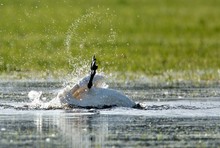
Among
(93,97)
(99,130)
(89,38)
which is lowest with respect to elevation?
(99,130)

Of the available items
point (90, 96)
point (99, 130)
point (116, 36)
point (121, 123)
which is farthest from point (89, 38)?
point (99, 130)

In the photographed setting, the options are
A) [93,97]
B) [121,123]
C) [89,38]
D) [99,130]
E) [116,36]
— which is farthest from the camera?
[116,36]

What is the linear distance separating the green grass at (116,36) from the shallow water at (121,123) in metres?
8.07

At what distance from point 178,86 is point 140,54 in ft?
33.5

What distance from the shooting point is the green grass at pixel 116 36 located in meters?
33.5

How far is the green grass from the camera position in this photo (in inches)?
1320

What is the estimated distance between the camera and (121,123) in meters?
17.5

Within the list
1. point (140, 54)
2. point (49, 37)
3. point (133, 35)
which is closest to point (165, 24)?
point (133, 35)

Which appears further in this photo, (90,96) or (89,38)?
(89,38)

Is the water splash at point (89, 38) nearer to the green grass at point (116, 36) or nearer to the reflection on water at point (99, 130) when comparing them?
the green grass at point (116, 36)

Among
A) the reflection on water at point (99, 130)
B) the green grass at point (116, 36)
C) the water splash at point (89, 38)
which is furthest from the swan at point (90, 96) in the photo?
the green grass at point (116, 36)

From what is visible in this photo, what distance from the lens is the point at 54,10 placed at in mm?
54438

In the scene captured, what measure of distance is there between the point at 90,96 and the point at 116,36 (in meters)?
24.0

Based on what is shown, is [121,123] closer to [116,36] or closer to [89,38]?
[89,38]
